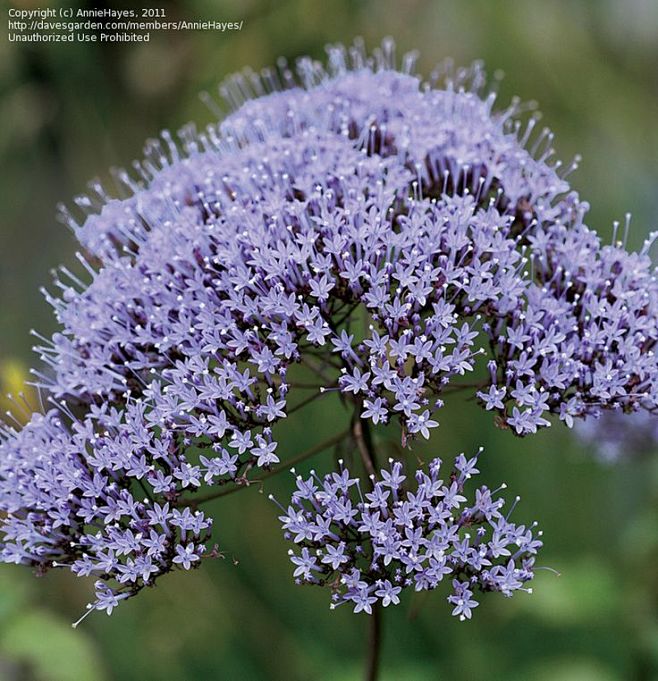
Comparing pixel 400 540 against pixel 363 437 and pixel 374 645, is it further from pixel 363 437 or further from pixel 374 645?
pixel 374 645

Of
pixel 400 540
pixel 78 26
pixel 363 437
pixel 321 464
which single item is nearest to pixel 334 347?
pixel 363 437

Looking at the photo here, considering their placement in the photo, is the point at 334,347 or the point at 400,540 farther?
the point at 334,347

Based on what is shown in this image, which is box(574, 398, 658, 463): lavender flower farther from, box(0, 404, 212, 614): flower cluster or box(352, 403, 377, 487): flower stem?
box(0, 404, 212, 614): flower cluster

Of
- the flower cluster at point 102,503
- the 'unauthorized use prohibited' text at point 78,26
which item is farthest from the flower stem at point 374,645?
the 'unauthorized use prohibited' text at point 78,26

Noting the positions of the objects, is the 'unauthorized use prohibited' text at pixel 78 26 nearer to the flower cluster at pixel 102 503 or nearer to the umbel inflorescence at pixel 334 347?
the umbel inflorescence at pixel 334 347

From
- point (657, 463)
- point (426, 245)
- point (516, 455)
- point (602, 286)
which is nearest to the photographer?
point (426, 245)

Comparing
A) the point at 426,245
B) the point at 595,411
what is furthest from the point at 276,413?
the point at 595,411

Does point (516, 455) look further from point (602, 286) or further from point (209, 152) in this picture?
point (209, 152)
